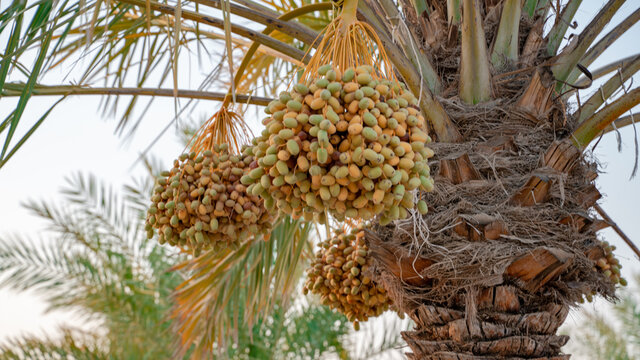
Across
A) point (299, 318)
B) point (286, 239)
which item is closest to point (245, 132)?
point (286, 239)

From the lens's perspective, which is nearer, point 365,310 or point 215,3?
point 215,3

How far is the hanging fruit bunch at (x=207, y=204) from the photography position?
1.61 meters

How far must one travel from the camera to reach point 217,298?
321cm

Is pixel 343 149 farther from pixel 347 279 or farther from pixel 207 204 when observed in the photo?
pixel 347 279

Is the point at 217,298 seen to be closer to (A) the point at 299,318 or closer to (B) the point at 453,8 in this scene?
(B) the point at 453,8

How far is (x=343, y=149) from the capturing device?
1.13 metres

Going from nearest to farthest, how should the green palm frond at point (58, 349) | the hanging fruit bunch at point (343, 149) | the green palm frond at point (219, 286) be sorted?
1. the hanging fruit bunch at point (343, 149)
2. the green palm frond at point (219, 286)
3. the green palm frond at point (58, 349)

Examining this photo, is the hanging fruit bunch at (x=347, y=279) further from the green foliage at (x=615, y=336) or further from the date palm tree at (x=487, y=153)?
the green foliage at (x=615, y=336)

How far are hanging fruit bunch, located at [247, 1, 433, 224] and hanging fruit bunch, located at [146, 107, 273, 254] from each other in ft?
1.36

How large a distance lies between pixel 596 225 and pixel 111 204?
5559 mm

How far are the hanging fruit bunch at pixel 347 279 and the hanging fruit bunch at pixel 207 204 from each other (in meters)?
0.49

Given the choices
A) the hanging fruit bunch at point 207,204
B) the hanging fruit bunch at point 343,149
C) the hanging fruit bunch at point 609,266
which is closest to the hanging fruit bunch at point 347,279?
the hanging fruit bunch at point 207,204

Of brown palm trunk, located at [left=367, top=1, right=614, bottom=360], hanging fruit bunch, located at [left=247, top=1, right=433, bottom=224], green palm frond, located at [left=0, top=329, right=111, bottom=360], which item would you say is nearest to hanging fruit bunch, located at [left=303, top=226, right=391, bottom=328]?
brown palm trunk, located at [left=367, top=1, right=614, bottom=360]

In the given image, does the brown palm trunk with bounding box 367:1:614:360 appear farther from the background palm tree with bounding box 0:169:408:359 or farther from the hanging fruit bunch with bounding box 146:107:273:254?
the background palm tree with bounding box 0:169:408:359
